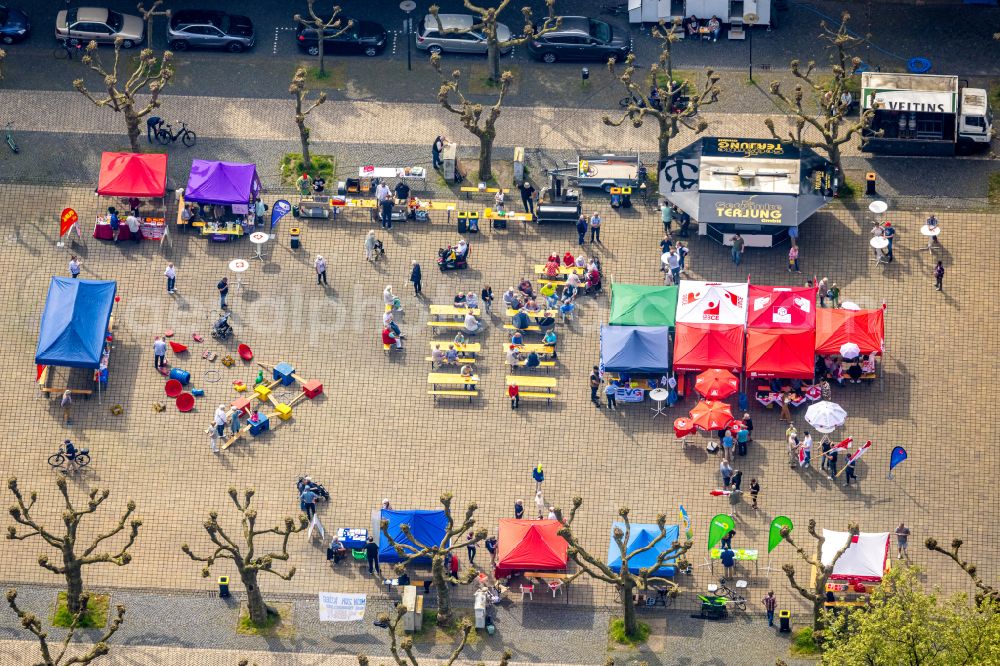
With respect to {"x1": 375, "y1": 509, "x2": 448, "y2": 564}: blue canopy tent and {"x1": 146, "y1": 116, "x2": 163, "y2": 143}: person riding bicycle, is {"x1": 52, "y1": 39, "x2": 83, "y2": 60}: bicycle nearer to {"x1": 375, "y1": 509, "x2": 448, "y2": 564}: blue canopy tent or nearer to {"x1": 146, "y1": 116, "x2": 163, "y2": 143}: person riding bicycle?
{"x1": 146, "y1": 116, "x2": 163, "y2": 143}: person riding bicycle

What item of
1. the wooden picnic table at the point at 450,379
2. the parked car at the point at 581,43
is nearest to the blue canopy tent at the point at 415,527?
the wooden picnic table at the point at 450,379

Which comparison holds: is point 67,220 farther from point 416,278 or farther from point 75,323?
point 416,278

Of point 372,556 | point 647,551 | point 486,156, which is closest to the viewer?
point 647,551

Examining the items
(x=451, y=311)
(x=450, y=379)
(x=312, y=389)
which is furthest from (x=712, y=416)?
(x=312, y=389)

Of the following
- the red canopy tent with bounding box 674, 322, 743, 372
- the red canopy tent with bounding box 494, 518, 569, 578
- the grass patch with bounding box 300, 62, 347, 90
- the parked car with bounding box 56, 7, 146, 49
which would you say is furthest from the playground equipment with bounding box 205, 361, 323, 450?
the parked car with bounding box 56, 7, 146, 49

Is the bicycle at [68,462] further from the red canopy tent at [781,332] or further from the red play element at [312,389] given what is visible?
the red canopy tent at [781,332]
